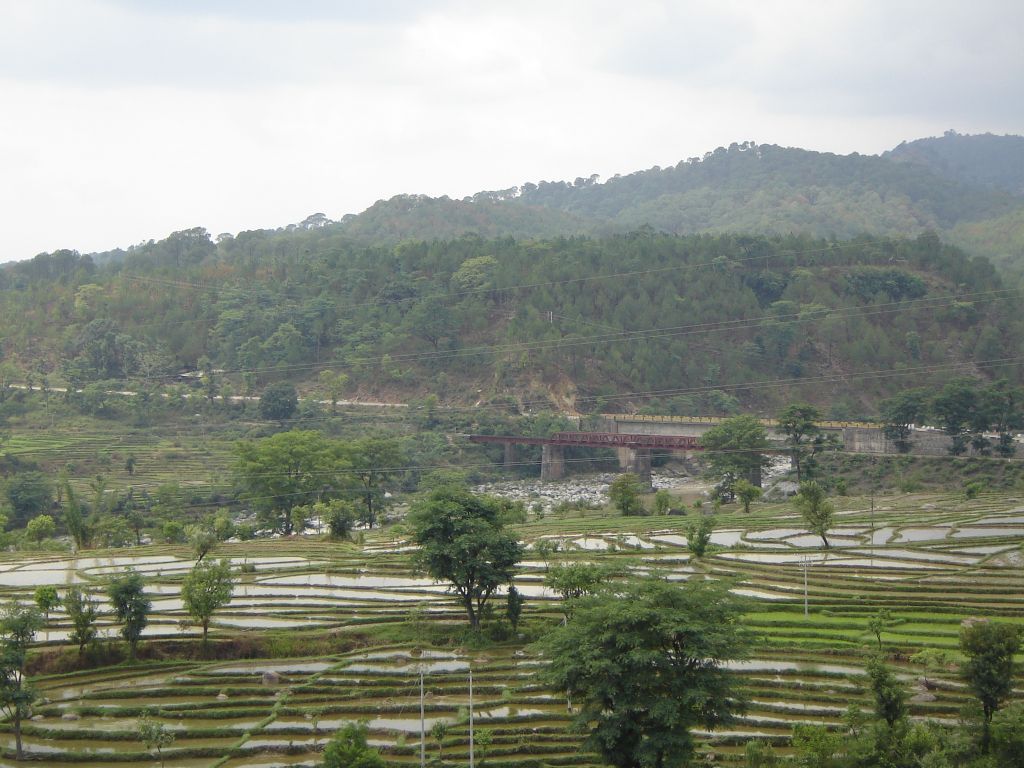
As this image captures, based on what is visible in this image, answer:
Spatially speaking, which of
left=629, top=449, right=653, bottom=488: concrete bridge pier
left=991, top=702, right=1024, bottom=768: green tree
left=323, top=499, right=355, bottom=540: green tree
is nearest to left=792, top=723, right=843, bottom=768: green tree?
left=991, top=702, right=1024, bottom=768: green tree

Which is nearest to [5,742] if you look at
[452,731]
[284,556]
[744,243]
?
[452,731]

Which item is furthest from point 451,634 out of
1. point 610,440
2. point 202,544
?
point 610,440

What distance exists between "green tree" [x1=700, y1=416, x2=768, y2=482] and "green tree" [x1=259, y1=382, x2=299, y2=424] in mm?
28972

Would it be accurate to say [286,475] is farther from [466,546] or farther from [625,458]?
[466,546]

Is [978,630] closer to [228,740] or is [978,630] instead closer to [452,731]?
[452,731]

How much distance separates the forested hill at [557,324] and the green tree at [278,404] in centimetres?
530

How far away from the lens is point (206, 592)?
27.4 metres

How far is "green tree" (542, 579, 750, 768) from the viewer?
18.6 meters

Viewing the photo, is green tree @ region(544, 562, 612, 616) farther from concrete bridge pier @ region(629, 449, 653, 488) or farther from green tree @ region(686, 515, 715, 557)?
concrete bridge pier @ region(629, 449, 653, 488)

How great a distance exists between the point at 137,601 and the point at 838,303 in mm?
71942

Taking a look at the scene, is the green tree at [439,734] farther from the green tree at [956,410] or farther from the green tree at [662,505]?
the green tree at [956,410]

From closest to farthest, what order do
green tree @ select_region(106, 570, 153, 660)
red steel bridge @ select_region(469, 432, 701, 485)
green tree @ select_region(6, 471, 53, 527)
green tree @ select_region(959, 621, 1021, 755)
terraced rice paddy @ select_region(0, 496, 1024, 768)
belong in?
green tree @ select_region(959, 621, 1021, 755) < terraced rice paddy @ select_region(0, 496, 1024, 768) < green tree @ select_region(106, 570, 153, 660) < green tree @ select_region(6, 471, 53, 527) < red steel bridge @ select_region(469, 432, 701, 485)

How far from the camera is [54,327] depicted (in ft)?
296

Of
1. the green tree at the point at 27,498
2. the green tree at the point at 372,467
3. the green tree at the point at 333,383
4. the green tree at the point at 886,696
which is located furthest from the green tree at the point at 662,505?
the green tree at the point at 333,383
